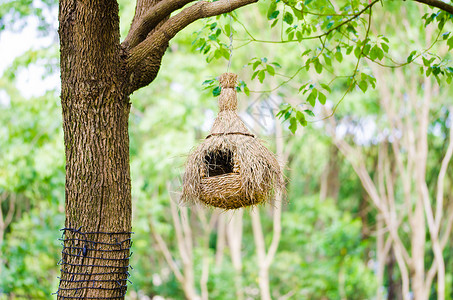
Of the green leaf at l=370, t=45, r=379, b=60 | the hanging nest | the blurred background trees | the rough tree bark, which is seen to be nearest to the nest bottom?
the hanging nest

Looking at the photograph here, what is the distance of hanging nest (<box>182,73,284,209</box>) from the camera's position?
288 cm

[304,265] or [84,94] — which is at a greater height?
[84,94]

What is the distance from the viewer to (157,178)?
341 inches

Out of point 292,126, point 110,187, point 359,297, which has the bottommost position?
point 359,297

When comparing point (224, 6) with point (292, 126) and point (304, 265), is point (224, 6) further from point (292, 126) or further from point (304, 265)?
point (304, 265)

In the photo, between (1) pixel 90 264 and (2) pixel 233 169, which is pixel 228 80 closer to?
(2) pixel 233 169

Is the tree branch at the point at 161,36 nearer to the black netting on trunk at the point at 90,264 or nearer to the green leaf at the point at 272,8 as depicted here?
the green leaf at the point at 272,8

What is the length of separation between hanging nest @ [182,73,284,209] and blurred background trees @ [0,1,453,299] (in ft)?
8.22

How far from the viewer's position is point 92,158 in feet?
8.20

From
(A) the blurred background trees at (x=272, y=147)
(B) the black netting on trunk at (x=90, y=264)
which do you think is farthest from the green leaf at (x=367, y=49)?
(A) the blurred background trees at (x=272, y=147)

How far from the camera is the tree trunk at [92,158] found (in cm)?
246

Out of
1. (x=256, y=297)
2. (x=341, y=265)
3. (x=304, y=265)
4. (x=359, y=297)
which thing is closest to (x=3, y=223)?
(x=256, y=297)

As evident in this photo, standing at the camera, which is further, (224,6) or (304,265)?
(304,265)

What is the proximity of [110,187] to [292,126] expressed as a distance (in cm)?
116
